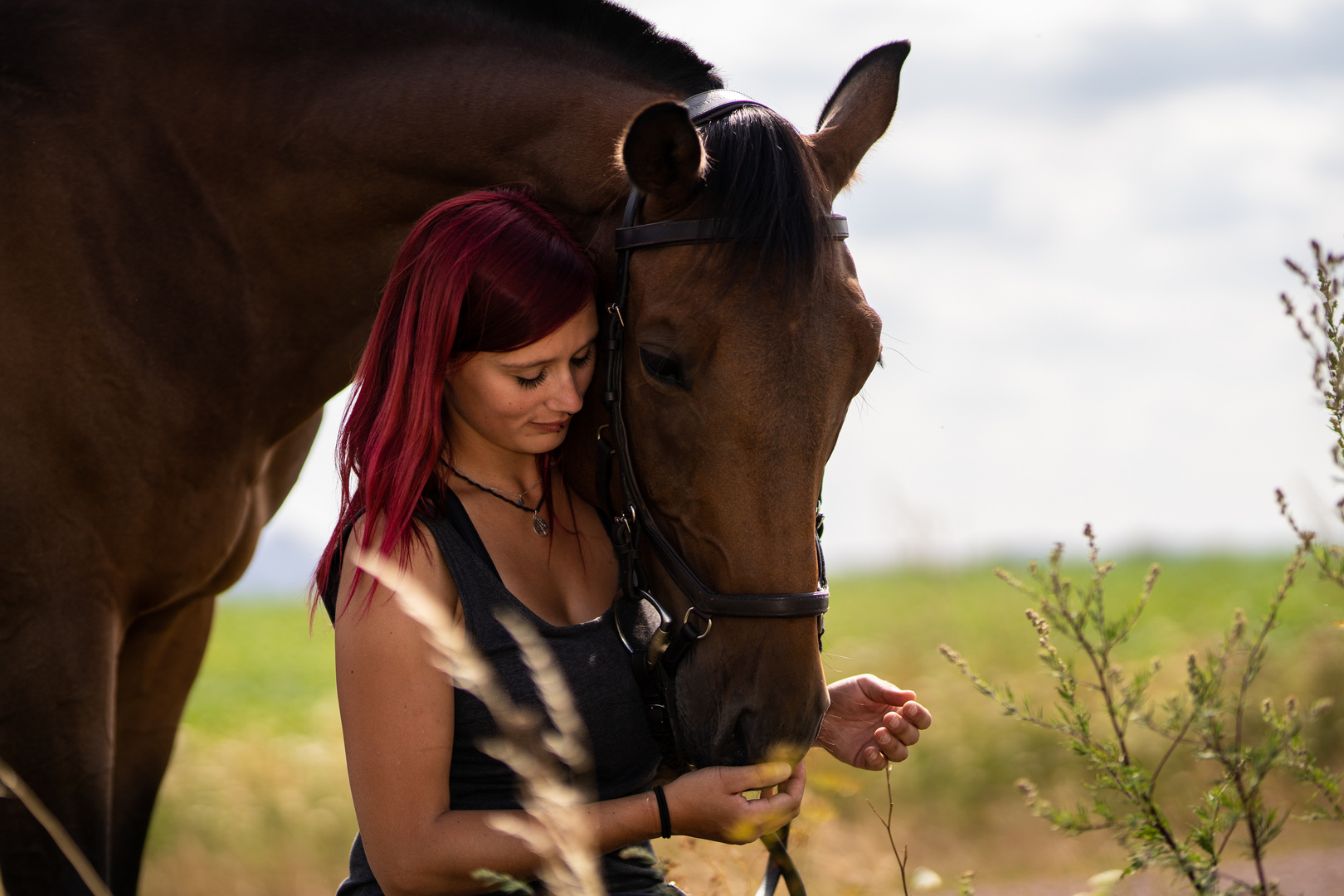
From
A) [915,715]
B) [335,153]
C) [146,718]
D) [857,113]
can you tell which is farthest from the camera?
[146,718]

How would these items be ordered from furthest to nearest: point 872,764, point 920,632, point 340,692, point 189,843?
point 920,632 < point 189,843 < point 872,764 < point 340,692

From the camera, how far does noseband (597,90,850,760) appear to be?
5.99 feet

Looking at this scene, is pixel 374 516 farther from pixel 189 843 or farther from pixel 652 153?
pixel 189 843

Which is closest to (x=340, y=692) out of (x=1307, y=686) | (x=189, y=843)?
(x=189, y=843)

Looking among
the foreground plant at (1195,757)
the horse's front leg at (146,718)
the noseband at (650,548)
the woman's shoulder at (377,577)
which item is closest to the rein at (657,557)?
the noseband at (650,548)

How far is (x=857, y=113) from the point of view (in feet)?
7.70

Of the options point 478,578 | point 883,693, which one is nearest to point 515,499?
point 478,578

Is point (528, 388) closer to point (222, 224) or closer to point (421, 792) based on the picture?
point (421, 792)

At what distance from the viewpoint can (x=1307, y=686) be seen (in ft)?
24.5

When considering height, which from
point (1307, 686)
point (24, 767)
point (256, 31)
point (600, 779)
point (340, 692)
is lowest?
point (1307, 686)

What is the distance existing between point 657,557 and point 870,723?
0.58 m

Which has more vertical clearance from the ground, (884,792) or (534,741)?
(534,741)

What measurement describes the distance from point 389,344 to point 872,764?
122cm

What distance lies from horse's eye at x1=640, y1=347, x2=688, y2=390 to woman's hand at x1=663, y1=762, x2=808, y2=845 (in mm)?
653
